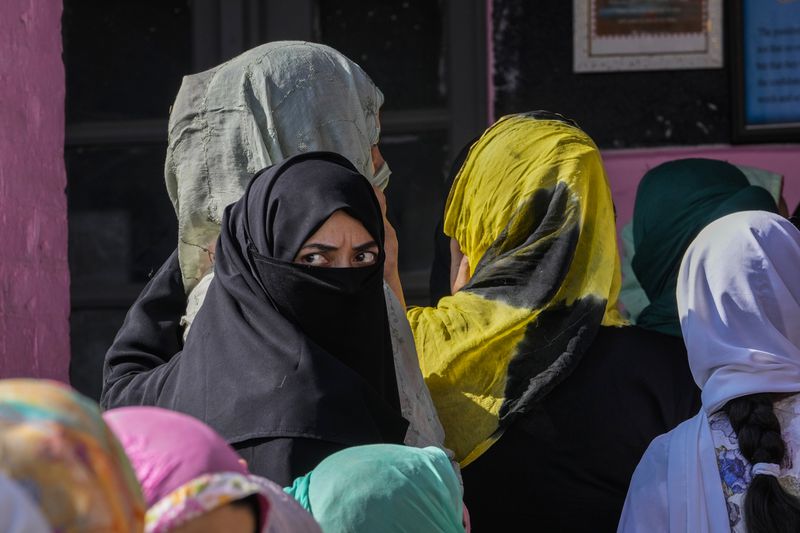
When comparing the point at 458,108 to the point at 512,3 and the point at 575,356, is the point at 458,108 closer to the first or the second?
the point at 512,3

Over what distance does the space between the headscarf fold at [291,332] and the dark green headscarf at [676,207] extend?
2.68 ft

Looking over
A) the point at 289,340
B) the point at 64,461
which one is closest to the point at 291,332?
the point at 289,340

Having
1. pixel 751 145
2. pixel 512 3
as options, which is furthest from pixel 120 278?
pixel 751 145

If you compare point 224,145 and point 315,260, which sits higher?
point 224,145

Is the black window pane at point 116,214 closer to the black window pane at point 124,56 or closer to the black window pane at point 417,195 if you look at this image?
the black window pane at point 124,56

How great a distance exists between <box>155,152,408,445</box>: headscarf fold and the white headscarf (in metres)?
0.43

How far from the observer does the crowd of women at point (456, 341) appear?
6.02 ft

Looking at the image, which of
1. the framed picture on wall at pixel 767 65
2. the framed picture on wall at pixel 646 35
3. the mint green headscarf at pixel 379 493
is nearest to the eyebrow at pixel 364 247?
the mint green headscarf at pixel 379 493

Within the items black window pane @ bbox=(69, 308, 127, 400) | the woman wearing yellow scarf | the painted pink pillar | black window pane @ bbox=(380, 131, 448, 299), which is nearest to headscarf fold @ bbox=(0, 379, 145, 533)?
the woman wearing yellow scarf

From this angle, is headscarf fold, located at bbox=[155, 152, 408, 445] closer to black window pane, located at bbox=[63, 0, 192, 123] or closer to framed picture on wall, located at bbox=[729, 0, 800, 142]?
black window pane, located at bbox=[63, 0, 192, 123]

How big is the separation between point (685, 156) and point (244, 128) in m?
1.43

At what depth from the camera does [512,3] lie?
334cm

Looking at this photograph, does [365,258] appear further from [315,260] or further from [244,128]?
[244,128]

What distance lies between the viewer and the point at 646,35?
10.8ft
